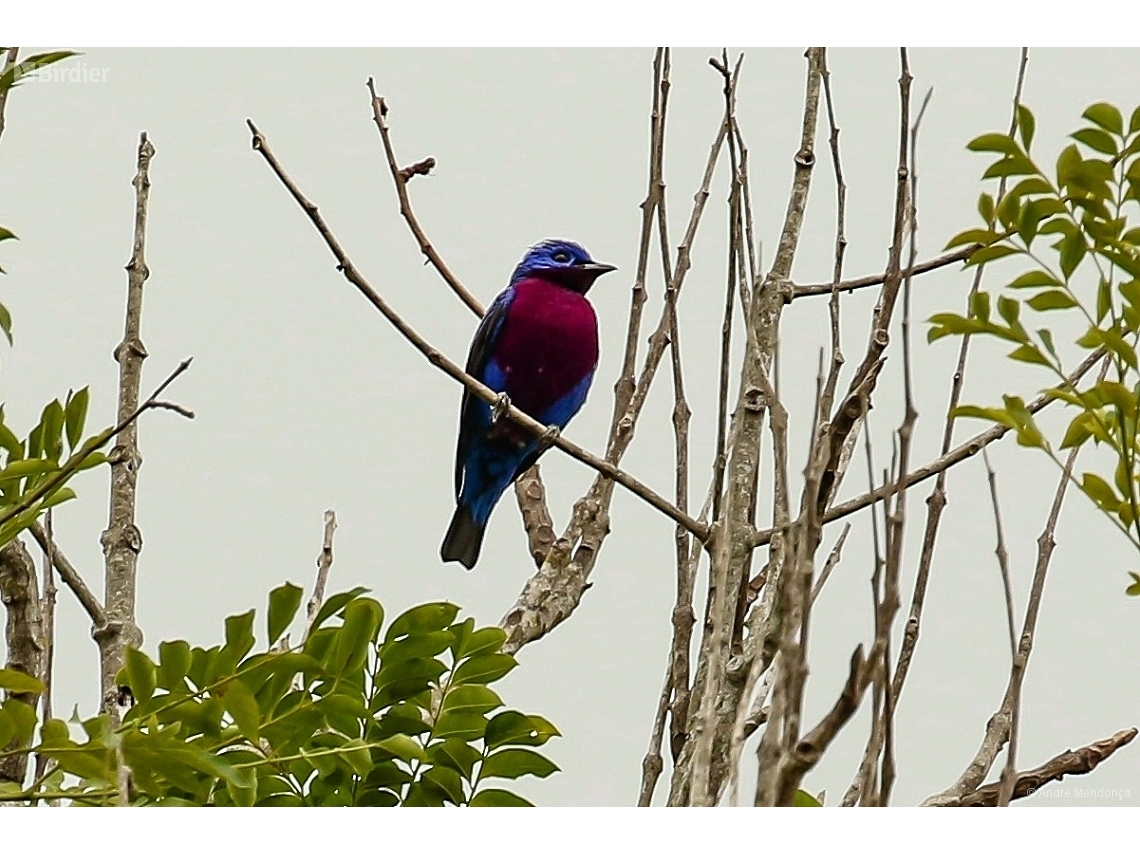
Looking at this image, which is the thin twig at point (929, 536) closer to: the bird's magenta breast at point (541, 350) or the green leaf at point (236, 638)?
the green leaf at point (236, 638)

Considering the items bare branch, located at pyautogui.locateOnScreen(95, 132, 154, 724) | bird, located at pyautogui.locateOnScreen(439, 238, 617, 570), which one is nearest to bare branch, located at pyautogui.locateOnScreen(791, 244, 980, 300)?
bare branch, located at pyautogui.locateOnScreen(95, 132, 154, 724)

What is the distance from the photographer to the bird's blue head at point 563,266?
6453mm

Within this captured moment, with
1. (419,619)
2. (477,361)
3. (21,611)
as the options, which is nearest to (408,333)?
(419,619)

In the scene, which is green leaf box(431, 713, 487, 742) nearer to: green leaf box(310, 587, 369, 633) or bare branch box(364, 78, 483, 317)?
green leaf box(310, 587, 369, 633)

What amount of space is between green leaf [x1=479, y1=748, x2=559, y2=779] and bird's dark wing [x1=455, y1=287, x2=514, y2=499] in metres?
3.82

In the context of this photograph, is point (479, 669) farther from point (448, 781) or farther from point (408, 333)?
point (408, 333)

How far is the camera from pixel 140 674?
79.7 inches

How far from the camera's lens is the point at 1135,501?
1.83m

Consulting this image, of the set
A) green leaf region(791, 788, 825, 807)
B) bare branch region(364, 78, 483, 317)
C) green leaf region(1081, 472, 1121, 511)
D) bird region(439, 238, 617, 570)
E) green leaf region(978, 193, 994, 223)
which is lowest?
green leaf region(791, 788, 825, 807)

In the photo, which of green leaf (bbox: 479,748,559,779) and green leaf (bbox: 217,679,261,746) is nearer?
green leaf (bbox: 217,679,261,746)

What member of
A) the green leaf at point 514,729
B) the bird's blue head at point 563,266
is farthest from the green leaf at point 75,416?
the bird's blue head at point 563,266

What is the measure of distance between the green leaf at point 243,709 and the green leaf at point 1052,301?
1.24 meters

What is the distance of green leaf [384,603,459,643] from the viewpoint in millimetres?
2320

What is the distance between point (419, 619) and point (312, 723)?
248 millimetres
